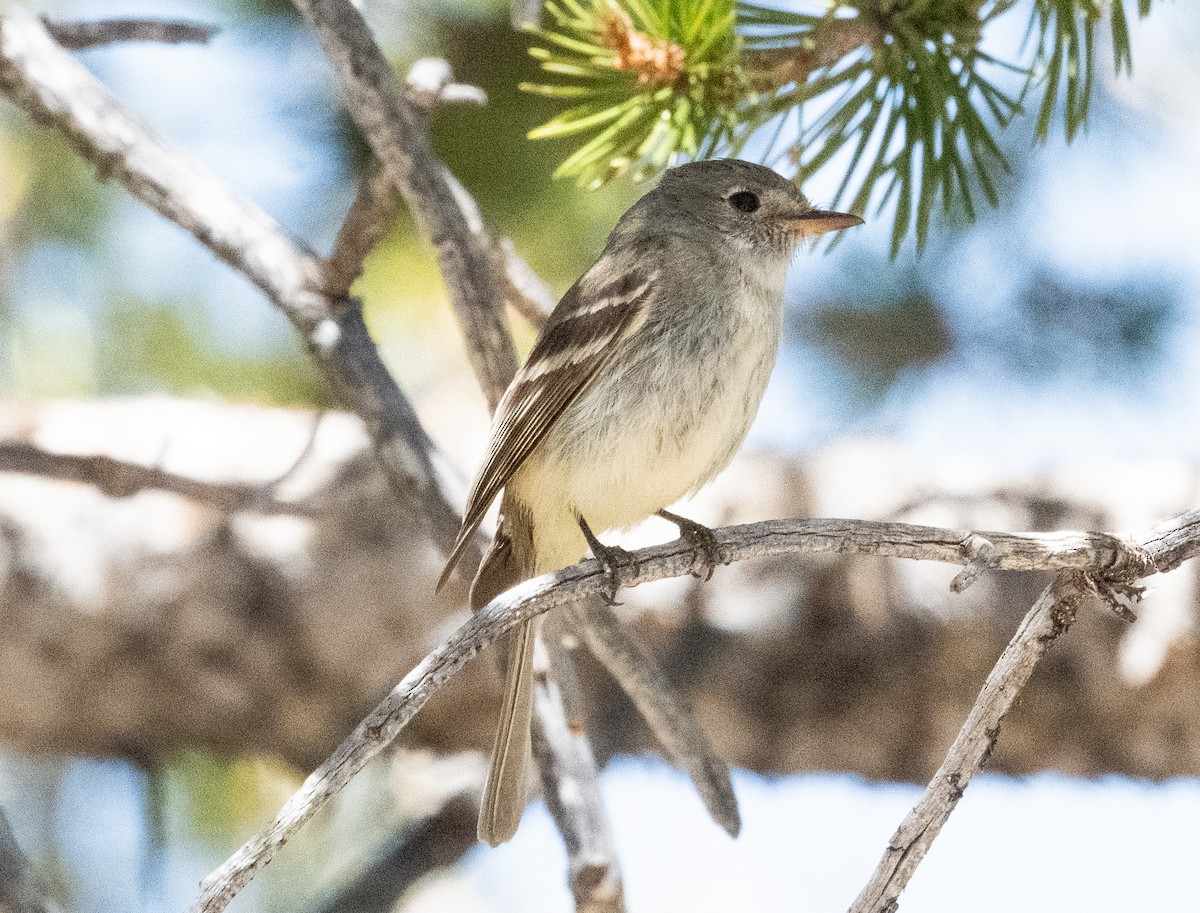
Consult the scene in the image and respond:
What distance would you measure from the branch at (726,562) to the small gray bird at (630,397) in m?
0.32

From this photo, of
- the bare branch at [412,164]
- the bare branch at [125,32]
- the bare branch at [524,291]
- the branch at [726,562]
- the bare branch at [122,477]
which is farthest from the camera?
the bare branch at [122,477]

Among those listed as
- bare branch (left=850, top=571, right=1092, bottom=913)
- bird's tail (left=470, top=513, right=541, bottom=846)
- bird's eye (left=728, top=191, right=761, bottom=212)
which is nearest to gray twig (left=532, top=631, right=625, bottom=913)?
bird's tail (left=470, top=513, right=541, bottom=846)

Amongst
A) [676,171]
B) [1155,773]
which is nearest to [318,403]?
[676,171]

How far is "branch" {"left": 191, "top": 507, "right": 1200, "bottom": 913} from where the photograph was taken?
151 centimetres

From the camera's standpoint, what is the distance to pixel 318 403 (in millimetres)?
3941

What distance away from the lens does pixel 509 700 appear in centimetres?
249

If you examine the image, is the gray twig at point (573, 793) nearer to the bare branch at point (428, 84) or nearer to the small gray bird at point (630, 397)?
the small gray bird at point (630, 397)

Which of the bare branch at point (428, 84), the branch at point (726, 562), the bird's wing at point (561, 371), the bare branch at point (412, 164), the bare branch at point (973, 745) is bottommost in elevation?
the bare branch at point (973, 745)

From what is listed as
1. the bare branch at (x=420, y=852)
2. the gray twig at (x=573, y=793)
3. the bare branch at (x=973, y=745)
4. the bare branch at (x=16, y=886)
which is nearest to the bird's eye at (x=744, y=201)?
the gray twig at (x=573, y=793)

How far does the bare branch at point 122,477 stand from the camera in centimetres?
333

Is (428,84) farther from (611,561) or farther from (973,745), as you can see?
(973,745)

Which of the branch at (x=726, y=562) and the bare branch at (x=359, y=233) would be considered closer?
the branch at (x=726, y=562)

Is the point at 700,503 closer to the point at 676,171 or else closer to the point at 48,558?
the point at 676,171

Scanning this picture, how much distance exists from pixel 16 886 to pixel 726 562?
50.6 inches
